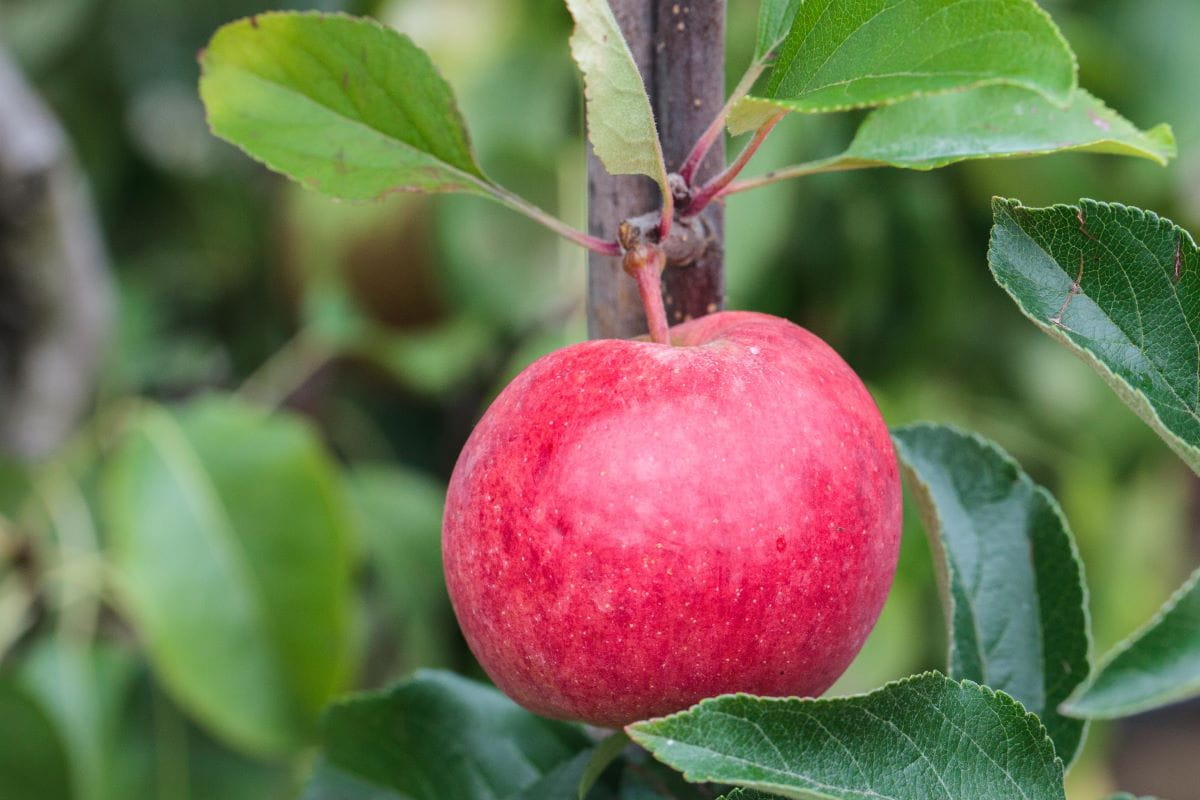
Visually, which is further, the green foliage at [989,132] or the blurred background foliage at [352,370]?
the blurred background foliage at [352,370]

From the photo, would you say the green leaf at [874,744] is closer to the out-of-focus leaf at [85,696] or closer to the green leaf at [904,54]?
the green leaf at [904,54]

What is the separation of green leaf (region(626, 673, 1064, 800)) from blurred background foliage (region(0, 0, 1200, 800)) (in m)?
0.56

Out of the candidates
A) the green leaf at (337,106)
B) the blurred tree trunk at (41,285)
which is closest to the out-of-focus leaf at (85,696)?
the blurred tree trunk at (41,285)

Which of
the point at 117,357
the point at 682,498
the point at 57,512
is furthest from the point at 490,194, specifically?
the point at 117,357

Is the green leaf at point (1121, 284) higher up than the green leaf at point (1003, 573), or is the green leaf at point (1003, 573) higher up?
the green leaf at point (1121, 284)

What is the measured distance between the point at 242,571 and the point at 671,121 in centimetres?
60

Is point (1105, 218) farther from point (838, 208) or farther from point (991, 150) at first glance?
point (838, 208)

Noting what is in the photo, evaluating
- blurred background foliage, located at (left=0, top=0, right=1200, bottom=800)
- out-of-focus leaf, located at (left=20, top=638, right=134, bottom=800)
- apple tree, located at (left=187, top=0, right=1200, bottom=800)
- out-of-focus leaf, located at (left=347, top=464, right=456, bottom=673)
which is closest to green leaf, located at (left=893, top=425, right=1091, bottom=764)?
apple tree, located at (left=187, top=0, right=1200, bottom=800)

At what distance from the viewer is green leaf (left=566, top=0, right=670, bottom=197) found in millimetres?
328

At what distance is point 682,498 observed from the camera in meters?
0.32

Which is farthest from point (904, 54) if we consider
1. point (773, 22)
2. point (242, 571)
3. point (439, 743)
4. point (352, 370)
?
point (352, 370)

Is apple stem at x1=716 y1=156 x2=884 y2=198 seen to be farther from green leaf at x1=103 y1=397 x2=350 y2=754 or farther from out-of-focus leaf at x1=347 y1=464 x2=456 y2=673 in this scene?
out-of-focus leaf at x1=347 y1=464 x2=456 y2=673

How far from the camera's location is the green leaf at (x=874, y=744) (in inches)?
11.8

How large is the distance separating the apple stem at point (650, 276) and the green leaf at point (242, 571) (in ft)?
1.78
